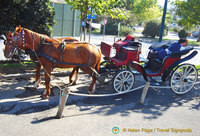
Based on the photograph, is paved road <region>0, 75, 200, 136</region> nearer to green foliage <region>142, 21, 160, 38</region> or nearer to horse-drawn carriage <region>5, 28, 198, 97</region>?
horse-drawn carriage <region>5, 28, 198, 97</region>

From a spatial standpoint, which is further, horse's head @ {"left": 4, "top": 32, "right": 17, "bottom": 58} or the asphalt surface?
horse's head @ {"left": 4, "top": 32, "right": 17, "bottom": 58}

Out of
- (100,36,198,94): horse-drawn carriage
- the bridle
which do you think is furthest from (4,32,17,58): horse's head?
(100,36,198,94): horse-drawn carriage

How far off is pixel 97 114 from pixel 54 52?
214 centimetres

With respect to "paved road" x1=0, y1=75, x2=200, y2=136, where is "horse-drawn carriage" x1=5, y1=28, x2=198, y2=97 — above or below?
above

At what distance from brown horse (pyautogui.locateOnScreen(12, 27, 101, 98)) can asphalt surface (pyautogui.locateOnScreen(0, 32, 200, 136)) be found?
0.78 metres

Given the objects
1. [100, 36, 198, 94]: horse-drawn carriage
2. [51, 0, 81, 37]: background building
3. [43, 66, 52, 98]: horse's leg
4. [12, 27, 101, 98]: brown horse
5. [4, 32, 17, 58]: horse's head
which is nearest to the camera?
[4, 32, 17, 58]: horse's head

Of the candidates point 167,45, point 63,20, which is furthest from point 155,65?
point 63,20

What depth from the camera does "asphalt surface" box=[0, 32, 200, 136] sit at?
4.54 meters

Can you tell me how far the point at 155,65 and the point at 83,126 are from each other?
3.94 meters

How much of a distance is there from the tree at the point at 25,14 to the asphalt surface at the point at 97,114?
2.35m

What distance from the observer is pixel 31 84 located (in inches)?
274

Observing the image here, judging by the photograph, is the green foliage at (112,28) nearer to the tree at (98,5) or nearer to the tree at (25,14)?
the tree at (98,5)

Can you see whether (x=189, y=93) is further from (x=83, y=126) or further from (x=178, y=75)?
(x=83, y=126)

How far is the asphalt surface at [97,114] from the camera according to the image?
454 cm
